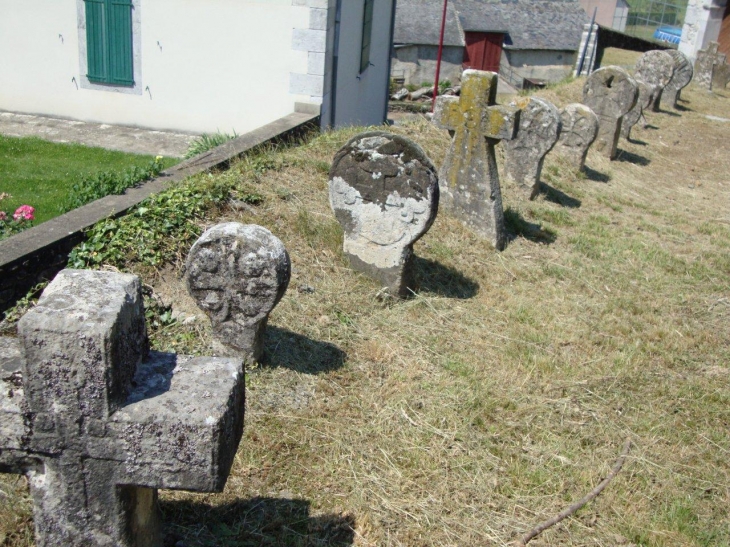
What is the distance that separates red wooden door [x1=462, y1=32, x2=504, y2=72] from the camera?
30969 mm

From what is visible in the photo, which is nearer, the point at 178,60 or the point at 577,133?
the point at 577,133

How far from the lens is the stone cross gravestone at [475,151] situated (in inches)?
269

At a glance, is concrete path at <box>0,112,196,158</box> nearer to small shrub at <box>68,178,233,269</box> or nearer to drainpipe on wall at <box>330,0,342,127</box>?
drainpipe on wall at <box>330,0,342,127</box>

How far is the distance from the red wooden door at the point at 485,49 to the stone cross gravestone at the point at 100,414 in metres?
30.4

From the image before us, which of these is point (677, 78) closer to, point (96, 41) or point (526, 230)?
point (526, 230)

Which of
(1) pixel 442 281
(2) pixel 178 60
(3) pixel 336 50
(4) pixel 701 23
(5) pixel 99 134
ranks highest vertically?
(4) pixel 701 23

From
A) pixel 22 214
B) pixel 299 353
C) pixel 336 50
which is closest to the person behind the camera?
pixel 299 353

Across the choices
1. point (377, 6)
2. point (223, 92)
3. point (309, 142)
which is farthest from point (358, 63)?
point (309, 142)

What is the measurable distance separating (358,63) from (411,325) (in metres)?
8.41

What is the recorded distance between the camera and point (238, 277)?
4156mm

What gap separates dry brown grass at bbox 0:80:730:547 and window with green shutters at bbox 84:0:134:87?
475 cm

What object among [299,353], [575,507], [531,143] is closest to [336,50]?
[531,143]

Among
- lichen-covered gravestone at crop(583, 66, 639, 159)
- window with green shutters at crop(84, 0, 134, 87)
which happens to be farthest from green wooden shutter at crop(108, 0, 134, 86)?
lichen-covered gravestone at crop(583, 66, 639, 159)

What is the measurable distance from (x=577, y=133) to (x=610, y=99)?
175 cm
